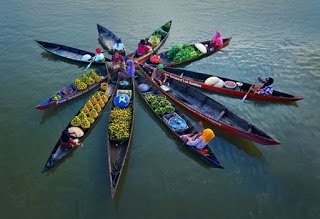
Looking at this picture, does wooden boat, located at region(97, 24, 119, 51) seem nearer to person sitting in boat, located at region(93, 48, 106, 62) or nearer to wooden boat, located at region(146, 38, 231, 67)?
person sitting in boat, located at region(93, 48, 106, 62)

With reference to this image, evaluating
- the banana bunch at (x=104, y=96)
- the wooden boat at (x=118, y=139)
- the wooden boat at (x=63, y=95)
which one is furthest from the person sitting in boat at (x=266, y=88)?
the wooden boat at (x=63, y=95)

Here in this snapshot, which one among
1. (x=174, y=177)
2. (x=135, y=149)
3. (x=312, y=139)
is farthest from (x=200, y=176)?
(x=312, y=139)

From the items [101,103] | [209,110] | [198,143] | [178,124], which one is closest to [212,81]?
[209,110]

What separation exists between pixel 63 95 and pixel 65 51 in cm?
722

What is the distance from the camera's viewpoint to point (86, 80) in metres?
20.3

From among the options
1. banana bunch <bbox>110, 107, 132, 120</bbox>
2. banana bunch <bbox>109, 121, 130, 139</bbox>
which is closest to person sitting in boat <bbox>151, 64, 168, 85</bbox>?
banana bunch <bbox>110, 107, 132, 120</bbox>

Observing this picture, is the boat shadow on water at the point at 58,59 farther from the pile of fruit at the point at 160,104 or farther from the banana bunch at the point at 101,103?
the pile of fruit at the point at 160,104

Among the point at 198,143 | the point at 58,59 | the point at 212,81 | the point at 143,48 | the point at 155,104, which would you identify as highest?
the point at 143,48

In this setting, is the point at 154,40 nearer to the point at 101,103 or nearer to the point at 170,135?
the point at 101,103

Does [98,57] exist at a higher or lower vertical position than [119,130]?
higher

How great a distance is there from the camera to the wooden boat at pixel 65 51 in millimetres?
24078

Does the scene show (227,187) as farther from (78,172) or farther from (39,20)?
(39,20)

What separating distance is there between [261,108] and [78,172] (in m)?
12.5

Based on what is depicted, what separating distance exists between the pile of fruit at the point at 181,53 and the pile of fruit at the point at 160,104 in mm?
5518
